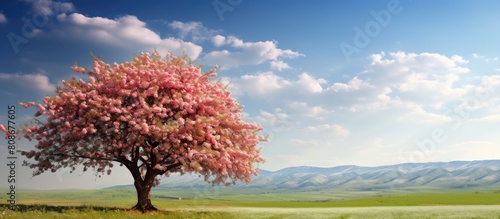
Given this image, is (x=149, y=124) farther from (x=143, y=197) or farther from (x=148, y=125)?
(x=143, y=197)

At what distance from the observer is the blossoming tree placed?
33.0 metres

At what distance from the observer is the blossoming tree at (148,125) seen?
108 ft

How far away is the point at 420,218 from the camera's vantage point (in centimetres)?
2781

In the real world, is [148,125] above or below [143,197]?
above

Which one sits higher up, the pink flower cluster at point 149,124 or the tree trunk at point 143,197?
the pink flower cluster at point 149,124

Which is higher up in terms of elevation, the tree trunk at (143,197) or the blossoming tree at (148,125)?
the blossoming tree at (148,125)

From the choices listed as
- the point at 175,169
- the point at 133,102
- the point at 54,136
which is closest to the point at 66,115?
the point at 54,136

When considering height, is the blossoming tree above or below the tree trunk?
above

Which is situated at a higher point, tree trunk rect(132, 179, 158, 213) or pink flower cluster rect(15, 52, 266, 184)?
pink flower cluster rect(15, 52, 266, 184)

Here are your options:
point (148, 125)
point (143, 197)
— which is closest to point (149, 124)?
point (148, 125)

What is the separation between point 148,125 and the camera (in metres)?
33.0

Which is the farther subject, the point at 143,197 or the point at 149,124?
the point at 143,197

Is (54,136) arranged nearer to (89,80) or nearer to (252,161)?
(89,80)

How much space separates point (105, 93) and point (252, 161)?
13.6 metres
